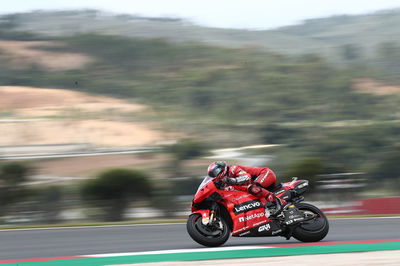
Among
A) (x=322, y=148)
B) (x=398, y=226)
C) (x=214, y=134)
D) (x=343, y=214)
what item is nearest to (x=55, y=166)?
(x=214, y=134)

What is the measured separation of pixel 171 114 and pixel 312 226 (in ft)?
149

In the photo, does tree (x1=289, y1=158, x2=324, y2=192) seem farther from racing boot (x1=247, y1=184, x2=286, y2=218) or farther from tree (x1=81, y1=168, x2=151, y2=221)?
racing boot (x1=247, y1=184, x2=286, y2=218)

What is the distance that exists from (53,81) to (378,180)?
4548 centimetres

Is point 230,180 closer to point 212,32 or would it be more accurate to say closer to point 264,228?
point 264,228

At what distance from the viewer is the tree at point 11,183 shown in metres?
17.2

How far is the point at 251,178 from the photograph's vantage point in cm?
839

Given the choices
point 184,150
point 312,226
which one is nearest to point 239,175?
point 312,226

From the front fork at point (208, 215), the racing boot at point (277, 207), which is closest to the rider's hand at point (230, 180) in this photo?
the front fork at point (208, 215)

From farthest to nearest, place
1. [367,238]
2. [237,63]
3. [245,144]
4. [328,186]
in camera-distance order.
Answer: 1. [237,63]
2. [245,144]
3. [328,186]
4. [367,238]

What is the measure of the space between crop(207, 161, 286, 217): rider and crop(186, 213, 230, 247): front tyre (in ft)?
2.03

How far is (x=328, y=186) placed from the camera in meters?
17.9

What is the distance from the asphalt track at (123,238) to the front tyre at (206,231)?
41 centimetres

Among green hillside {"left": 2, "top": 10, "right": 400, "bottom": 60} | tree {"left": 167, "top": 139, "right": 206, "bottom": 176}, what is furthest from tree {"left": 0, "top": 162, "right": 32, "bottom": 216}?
green hillside {"left": 2, "top": 10, "right": 400, "bottom": 60}

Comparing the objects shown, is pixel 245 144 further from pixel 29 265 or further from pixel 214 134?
pixel 29 265
